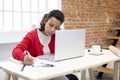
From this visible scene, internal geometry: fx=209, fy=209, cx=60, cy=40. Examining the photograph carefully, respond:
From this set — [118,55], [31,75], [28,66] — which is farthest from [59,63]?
[118,55]

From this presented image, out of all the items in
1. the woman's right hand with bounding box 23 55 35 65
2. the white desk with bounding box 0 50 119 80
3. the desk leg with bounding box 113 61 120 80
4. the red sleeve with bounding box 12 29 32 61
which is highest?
the red sleeve with bounding box 12 29 32 61

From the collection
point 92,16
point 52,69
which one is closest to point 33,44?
point 52,69

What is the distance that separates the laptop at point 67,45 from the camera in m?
1.73

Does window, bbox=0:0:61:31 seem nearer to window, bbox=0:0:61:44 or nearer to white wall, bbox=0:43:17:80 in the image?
window, bbox=0:0:61:44

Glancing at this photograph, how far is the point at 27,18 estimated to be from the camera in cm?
339

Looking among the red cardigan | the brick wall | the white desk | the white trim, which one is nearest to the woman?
the red cardigan

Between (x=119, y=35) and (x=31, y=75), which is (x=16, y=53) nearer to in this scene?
(x=31, y=75)

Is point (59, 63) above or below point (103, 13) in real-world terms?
below

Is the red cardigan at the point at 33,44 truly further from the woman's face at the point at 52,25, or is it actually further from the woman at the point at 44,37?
the woman's face at the point at 52,25

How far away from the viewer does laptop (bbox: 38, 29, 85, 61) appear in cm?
173

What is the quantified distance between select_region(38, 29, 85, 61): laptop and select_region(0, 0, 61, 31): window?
1449 mm

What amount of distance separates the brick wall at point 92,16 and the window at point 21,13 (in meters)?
0.46

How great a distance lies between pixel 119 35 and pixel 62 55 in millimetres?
3207

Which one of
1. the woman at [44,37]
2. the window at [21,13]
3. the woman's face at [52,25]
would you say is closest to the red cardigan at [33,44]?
the woman at [44,37]
